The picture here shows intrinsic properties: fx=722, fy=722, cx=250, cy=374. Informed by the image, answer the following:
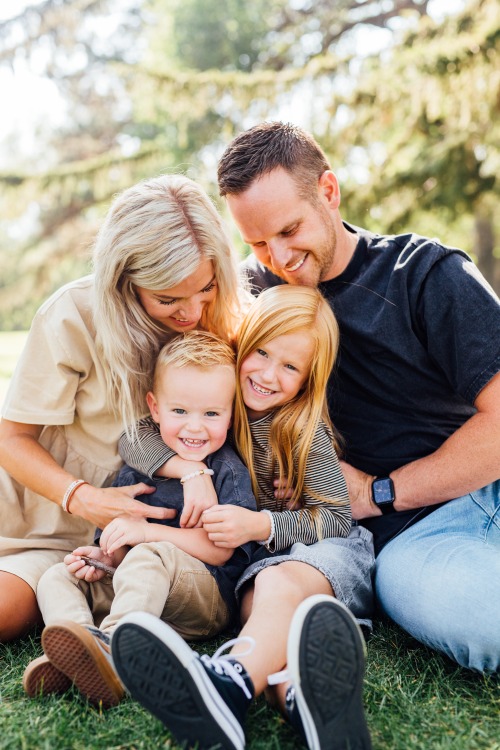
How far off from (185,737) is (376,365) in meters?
1.67

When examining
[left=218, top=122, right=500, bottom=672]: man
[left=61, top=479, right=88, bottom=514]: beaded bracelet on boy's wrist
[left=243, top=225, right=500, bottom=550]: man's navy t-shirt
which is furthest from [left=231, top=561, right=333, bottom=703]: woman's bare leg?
[left=61, top=479, right=88, bottom=514]: beaded bracelet on boy's wrist

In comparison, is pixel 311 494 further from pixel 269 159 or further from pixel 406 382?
pixel 269 159

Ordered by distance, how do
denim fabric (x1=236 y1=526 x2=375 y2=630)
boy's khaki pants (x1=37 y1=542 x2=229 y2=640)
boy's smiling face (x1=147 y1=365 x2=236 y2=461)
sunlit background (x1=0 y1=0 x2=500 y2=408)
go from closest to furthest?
boy's khaki pants (x1=37 y1=542 x2=229 y2=640), denim fabric (x1=236 y1=526 x2=375 y2=630), boy's smiling face (x1=147 y1=365 x2=236 y2=461), sunlit background (x1=0 y1=0 x2=500 y2=408)

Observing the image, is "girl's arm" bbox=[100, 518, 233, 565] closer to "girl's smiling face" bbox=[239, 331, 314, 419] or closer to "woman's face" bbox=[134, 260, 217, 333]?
"girl's smiling face" bbox=[239, 331, 314, 419]

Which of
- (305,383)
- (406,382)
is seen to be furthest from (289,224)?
(406,382)

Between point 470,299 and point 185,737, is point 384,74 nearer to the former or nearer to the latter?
point 470,299

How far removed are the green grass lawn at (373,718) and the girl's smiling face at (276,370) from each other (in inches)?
39.0

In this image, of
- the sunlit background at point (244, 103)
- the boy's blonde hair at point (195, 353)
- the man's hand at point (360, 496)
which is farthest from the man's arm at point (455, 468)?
the sunlit background at point (244, 103)

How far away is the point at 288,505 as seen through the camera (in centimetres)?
273

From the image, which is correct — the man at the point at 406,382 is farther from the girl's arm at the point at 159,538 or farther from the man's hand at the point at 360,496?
the girl's arm at the point at 159,538

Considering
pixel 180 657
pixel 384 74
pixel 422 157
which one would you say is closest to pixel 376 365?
pixel 180 657

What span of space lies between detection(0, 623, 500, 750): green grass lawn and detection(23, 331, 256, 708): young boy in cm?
8

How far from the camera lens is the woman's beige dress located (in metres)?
2.77

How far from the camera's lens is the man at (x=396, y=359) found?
104 inches
